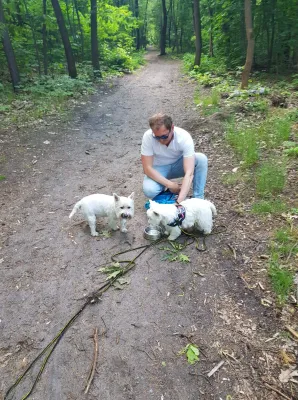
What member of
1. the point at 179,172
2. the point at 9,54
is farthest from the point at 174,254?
the point at 9,54

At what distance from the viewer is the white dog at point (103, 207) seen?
4.08 meters

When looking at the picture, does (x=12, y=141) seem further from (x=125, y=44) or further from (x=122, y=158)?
(x=125, y=44)

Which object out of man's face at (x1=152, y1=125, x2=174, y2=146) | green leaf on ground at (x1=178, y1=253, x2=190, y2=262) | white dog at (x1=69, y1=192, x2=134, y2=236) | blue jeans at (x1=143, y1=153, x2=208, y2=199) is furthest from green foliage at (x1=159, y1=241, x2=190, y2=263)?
man's face at (x1=152, y1=125, x2=174, y2=146)

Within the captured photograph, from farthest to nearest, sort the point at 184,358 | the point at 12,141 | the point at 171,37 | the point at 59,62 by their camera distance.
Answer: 1. the point at 171,37
2. the point at 59,62
3. the point at 12,141
4. the point at 184,358

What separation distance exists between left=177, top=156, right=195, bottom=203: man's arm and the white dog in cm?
72

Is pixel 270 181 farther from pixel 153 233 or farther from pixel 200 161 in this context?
pixel 153 233

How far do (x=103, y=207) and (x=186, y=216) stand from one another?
125 centimetres

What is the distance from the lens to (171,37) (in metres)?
43.9

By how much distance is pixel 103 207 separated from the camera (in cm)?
430

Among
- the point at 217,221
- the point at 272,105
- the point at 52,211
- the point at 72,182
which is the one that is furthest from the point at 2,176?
the point at 272,105

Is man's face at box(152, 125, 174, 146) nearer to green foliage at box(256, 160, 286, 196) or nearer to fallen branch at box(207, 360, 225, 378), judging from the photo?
green foliage at box(256, 160, 286, 196)

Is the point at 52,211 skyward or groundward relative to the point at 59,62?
groundward

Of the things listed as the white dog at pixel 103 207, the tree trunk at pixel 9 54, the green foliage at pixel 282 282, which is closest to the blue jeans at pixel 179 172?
the white dog at pixel 103 207

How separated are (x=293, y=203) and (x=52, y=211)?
13.2 feet
